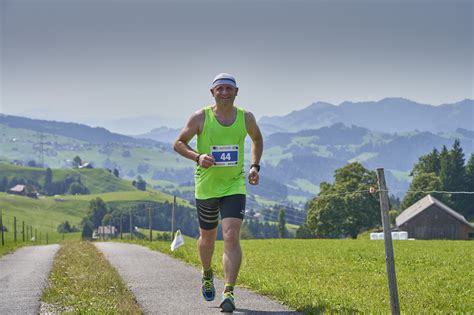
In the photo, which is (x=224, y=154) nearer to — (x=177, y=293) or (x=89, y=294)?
(x=177, y=293)

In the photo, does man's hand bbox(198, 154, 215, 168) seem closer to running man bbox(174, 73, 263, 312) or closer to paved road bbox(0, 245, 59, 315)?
running man bbox(174, 73, 263, 312)

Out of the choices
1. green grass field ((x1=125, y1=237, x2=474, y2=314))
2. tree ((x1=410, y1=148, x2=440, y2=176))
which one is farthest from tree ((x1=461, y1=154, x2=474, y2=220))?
green grass field ((x1=125, y1=237, x2=474, y2=314))

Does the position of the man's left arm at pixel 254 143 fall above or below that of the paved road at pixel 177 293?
above

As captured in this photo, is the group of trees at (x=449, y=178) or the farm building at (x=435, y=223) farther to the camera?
the group of trees at (x=449, y=178)

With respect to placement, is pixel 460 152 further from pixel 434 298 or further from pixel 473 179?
pixel 434 298

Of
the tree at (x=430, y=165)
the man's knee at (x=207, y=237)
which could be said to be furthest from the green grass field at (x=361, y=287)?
the tree at (x=430, y=165)

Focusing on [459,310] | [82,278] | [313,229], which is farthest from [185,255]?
[313,229]

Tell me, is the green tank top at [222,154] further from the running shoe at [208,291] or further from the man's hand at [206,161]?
the running shoe at [208,291]

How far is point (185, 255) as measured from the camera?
16422 millimetres

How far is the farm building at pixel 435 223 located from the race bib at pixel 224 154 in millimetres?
95029

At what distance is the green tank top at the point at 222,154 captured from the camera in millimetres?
7672

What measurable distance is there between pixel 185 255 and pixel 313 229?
6595 centimetres

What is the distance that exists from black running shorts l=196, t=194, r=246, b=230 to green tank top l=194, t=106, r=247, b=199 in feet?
0.25

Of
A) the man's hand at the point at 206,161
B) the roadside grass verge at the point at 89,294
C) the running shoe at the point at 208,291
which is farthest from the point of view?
the running shoe at the point at 208,291
